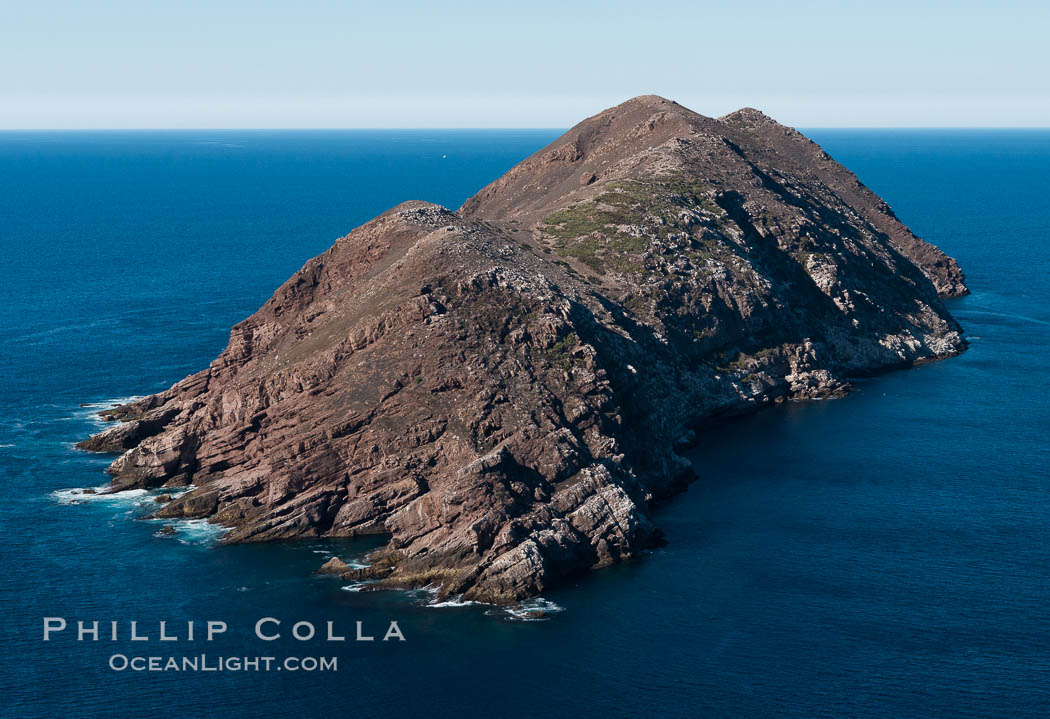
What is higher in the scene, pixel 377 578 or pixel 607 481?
pixel 607 481

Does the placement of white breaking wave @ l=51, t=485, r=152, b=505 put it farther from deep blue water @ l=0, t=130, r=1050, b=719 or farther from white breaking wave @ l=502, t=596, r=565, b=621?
white breaking wave @ l=502, t=596, r=565, b=621

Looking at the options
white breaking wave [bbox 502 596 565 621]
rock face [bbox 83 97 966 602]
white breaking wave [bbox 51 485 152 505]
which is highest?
rock face [bbox 83 97 966 602]

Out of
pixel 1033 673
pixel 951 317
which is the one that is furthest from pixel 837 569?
pixel 951 317

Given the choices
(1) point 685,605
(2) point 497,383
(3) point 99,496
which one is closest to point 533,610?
(1) point 685,605

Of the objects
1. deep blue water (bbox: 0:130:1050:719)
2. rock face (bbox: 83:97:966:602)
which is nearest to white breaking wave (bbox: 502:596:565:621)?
deep blue water (bbox: 0:130:1050:719)

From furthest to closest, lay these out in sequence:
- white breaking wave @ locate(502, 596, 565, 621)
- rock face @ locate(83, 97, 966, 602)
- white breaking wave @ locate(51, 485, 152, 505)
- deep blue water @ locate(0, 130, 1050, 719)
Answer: white breaking wave @ locate(51, 485, 152, 505) < rock face @ locate(83, 97, 966, 602) < white breaking wave @ locate(502, 596, 565, 621) < deep blue water @ locate(0, 130, 1050, 719)

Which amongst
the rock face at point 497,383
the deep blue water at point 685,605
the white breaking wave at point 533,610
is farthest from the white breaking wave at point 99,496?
the white breaking wave at point 533,610

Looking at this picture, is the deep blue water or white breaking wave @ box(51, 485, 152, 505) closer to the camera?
the deep blue water

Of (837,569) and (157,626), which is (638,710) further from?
(157,626)

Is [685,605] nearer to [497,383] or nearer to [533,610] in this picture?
[533,610]
